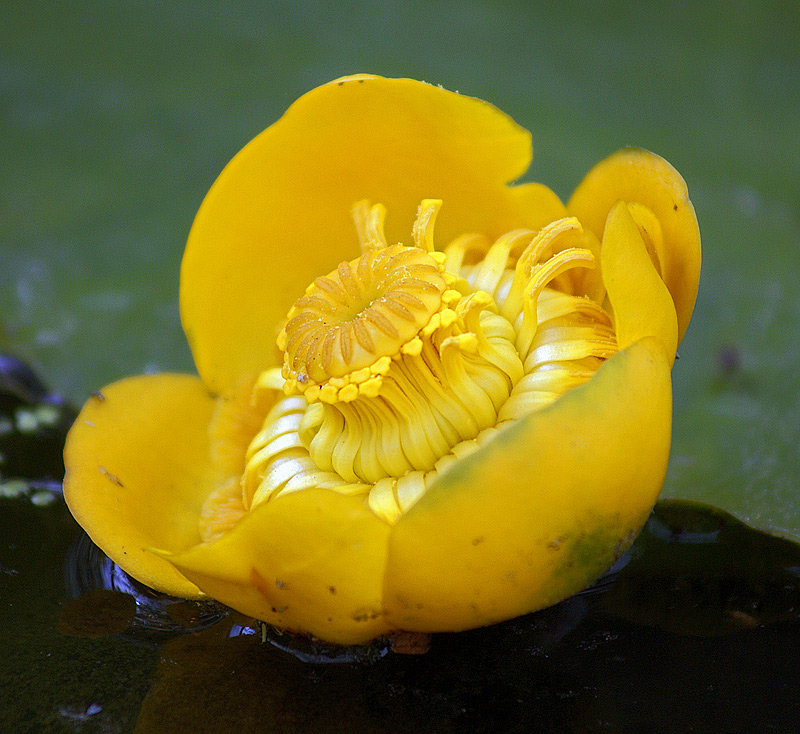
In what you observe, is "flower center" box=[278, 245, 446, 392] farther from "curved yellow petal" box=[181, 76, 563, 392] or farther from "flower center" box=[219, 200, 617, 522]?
"curved yellow petal" box=[181, 76, 563, 392]

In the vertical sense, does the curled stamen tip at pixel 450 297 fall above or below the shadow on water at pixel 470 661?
above

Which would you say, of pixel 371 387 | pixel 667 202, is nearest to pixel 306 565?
pixel 371 387

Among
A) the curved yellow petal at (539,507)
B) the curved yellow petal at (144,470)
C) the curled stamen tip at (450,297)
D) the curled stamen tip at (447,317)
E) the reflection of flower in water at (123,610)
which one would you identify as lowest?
the reflection of flower in water at (123,610)

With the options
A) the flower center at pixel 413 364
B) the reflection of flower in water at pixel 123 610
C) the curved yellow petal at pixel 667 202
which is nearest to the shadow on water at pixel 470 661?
the reflection of flower in water at pixel 123 610

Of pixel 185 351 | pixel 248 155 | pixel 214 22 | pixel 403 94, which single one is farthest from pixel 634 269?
pixel 214 22

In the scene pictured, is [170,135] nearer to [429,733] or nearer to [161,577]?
[161,577]

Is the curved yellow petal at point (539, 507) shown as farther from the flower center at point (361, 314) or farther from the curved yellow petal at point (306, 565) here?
the flower center at point (361, 314)

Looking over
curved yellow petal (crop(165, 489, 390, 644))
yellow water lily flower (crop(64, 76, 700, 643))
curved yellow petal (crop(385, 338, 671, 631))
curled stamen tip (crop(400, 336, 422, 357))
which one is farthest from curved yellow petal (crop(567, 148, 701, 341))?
curved yellow petal (crop(165, 489, 390, 644))

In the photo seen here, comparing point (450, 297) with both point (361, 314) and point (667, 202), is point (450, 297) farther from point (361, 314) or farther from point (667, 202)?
point (667, 202)
